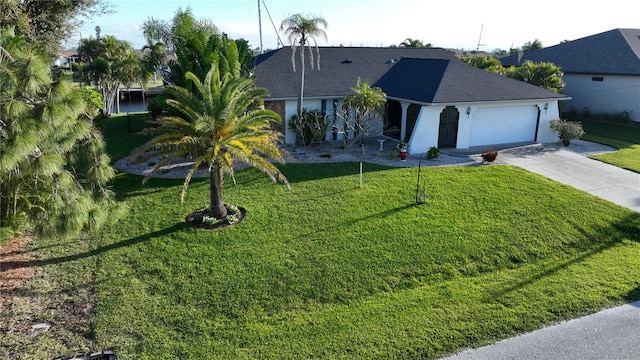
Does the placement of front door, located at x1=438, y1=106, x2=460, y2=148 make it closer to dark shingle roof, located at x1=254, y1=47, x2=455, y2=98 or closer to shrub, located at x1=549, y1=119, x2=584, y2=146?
dark shingle roof, located at x1=254, y1=47, x2=455, y2=98

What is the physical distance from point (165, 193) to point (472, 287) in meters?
10.6

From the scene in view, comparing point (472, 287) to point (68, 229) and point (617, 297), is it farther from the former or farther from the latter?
point (68, 229)

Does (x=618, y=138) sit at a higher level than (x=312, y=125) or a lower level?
lower

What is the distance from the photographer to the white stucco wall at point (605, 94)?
29411 millimetres

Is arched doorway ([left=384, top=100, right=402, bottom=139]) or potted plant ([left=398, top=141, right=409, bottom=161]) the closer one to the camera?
potted plant ([left=398, top=141, right=409, bottom=161])

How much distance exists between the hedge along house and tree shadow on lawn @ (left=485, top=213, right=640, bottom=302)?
338 inches

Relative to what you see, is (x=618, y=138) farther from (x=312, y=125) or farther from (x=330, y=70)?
(x=312, y=125)

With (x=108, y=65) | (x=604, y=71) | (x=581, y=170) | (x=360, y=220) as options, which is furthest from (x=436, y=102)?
(x=108, y=65)

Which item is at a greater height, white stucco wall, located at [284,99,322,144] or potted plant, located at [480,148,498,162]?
white stucco wall, located at [284,99,322,144]

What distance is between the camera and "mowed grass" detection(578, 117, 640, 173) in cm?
1968

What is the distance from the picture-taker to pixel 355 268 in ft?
35.5

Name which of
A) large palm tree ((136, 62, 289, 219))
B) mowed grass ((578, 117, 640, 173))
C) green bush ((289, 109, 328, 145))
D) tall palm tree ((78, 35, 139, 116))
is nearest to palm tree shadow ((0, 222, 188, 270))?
large palm tree ((136, 62, 289, 219))

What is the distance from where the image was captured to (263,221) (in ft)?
42.9

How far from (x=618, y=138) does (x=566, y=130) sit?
19.5 feet
